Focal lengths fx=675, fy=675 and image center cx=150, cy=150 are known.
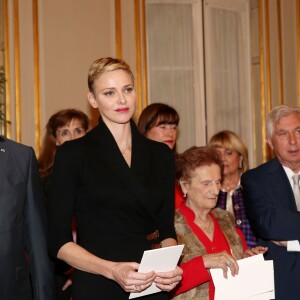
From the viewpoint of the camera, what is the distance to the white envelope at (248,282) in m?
3.30

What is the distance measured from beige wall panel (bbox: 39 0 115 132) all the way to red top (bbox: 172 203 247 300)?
11.7ft

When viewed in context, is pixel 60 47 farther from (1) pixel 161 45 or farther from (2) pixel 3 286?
(2) pixel 3 286

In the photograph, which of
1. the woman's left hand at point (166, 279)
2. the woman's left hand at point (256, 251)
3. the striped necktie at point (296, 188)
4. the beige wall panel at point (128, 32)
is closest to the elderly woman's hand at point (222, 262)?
the woman's left hand at point (256, 251)

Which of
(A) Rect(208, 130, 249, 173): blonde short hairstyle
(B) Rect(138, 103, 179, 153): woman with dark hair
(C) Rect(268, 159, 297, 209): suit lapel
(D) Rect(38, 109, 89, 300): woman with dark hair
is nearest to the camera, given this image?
(C) Rect(268, 159, 297, 209): suit lapel

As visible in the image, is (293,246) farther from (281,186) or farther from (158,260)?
(158,260)

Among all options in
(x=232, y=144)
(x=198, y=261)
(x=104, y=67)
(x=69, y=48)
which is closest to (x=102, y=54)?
(x=69, y=48)

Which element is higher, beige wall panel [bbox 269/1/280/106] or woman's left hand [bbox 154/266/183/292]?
beige wall panel [bbox 269/1/280/106]

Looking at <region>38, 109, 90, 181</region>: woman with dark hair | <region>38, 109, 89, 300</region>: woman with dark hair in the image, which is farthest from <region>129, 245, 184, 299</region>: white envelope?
<region>38, 109, 90, 181</region>: woman with dark hair

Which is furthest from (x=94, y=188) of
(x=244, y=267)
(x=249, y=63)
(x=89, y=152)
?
(x=249, y=63)

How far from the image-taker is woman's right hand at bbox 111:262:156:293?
2734mm

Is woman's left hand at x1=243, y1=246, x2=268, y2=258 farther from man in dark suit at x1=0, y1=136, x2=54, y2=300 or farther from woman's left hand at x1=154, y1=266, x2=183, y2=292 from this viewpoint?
man in dark suit at x1=0, y1=136, x2=54, y2=300

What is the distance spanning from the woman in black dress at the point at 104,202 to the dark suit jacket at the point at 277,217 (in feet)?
4.05

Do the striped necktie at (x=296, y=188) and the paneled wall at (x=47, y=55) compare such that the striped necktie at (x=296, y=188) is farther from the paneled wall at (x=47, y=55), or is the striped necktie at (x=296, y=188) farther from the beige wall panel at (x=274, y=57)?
the beige wall panel at (x=274, y=57)

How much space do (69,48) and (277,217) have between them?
13.0ft
